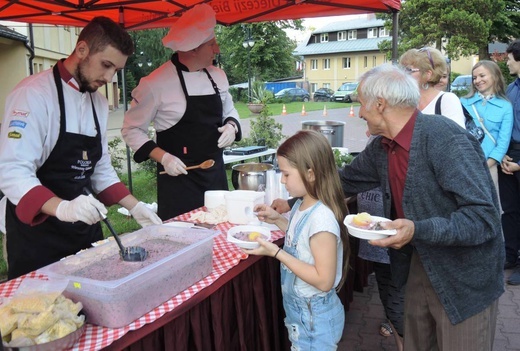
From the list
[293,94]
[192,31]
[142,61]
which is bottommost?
[192,31]

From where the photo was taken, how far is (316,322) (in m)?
1.81

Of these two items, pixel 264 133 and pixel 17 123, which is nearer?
pixel 17 123

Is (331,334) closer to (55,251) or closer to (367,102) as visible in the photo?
(367,102)

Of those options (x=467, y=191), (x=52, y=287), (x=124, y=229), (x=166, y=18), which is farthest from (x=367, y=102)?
(x=124, y=229)

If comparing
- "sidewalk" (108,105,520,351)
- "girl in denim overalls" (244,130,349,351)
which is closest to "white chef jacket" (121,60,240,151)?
"girl in denim overalls" (244,130,349,351)

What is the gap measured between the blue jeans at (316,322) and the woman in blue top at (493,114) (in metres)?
2.58

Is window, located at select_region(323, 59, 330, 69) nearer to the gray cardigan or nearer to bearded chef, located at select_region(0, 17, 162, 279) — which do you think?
bearded chef, located at select_region(0, 17, 162, 279)

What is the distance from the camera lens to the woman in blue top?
380cm

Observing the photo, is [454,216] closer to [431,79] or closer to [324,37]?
[431,79]

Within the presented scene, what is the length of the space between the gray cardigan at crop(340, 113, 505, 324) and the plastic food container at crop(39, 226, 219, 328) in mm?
761

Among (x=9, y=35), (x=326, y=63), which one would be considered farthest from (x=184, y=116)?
(x=326, y=63)

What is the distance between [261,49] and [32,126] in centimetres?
3760

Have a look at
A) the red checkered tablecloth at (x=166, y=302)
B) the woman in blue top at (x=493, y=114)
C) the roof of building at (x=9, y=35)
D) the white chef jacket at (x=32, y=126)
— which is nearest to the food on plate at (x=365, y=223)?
the red checkered tablecloth at (x=166, y=302)

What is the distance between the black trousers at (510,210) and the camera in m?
4.02
